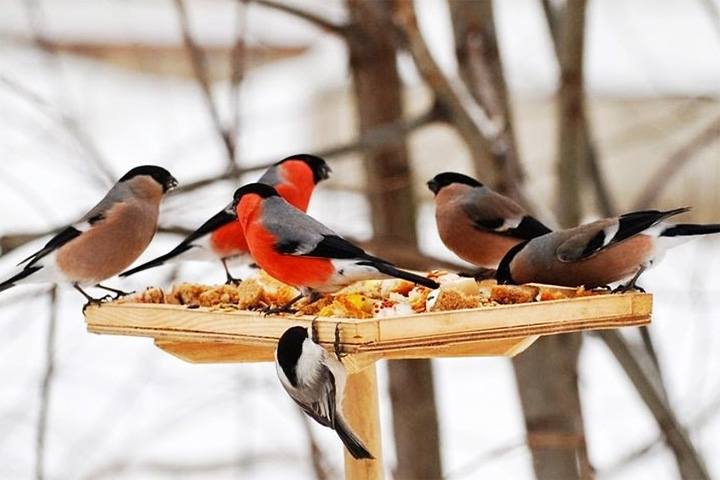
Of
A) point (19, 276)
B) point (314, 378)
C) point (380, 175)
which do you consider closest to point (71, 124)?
point (19, 276)

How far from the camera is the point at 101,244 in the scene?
2.40m

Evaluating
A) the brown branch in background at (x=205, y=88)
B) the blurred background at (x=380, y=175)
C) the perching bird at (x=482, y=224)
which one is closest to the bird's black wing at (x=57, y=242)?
the blurred background at (x=380, y=175)

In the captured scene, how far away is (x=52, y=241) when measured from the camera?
242cm

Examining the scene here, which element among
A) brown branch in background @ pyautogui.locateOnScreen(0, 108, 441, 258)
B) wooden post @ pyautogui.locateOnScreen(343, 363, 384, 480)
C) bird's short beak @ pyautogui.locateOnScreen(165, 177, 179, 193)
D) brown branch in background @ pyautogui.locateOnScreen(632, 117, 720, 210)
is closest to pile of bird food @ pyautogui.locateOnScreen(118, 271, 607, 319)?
wooden post @ pyautogui.locateOnScreen(343, 363, 384, 480)

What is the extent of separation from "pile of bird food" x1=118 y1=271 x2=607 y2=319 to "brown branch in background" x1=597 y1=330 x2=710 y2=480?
0.61 m

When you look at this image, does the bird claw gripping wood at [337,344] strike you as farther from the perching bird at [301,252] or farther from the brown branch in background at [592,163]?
the brown branch in background at [592,163]

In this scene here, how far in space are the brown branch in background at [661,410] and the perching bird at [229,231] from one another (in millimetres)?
871

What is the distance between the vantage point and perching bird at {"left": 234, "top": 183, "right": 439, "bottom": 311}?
1.94 m

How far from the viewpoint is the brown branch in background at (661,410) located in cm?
280

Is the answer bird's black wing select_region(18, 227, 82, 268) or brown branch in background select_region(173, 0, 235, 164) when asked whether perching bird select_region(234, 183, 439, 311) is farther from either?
brown branch in background select_region(173, 0, 235, 164)

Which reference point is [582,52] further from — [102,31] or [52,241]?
[102,31]

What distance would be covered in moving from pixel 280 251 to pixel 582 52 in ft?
4.25

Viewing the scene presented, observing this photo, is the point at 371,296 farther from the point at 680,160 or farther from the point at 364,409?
the point at 680,160

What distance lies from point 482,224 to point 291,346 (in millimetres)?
893
